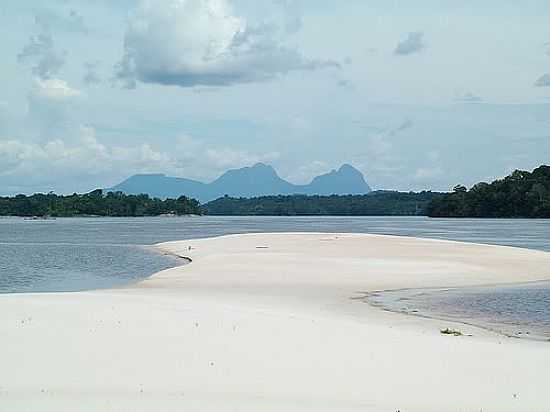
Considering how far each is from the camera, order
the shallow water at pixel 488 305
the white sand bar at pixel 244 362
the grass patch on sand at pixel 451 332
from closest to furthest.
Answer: the white sand bar at pixel 244 362
the grass patch on sand at pixel 451 332
the shallow water at pixel 488 305

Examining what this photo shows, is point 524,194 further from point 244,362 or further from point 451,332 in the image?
point 244,362

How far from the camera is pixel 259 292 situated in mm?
29438

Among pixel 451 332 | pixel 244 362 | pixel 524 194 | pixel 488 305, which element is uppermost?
pixel 524 194

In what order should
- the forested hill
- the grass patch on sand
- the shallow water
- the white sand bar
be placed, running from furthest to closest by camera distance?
the forested hill
the shallow water
the grass patch on sand
the white sand bar

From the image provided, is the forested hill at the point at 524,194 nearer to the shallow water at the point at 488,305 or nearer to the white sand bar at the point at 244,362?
the shallow water at the point at 488,305

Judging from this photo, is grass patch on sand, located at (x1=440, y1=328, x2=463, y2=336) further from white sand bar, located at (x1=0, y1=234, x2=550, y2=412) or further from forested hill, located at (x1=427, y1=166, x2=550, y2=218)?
forested hill, located at (x1=427, y1=166, x2=550, y2=218)

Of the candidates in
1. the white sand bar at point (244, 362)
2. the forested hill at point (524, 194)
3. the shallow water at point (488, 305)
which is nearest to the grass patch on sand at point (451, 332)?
the white sand bar at point (244, 362)

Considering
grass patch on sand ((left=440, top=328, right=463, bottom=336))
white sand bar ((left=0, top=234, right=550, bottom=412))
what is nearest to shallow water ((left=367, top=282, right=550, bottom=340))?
grass patch on sand ((left=440, top=328, right=463, bottom=336))

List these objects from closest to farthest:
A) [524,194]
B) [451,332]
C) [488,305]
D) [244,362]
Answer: [244,362], [451,332], [488,305], [524,194]

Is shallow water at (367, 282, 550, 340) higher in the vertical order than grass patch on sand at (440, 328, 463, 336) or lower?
lower

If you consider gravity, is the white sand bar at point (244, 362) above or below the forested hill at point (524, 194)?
below

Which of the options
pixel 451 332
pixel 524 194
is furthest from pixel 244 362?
pixel 524 194

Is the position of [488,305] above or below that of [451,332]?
below

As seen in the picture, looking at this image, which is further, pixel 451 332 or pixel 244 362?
pixel 451 332
